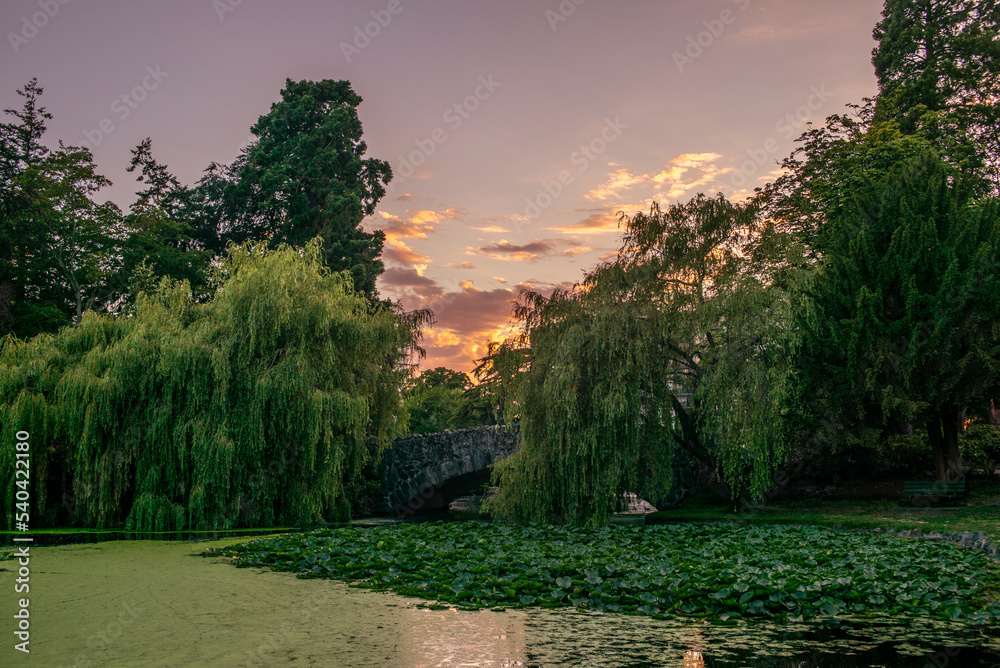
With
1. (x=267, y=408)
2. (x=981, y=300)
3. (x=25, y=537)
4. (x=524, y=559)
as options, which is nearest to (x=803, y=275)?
(x=981, y=300)

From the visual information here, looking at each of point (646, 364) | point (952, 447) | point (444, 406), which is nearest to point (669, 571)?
point (646, 364)

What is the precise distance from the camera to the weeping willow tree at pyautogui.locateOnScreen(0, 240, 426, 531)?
541 inches

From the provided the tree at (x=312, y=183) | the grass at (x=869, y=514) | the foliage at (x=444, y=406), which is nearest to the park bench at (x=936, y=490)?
the grass at (x=869, y=514)

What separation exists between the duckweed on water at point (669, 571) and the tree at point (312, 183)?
1854 centimetres

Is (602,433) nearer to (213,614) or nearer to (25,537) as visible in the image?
(213,614)

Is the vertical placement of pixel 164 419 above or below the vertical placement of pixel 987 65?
below

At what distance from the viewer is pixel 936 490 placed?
1577 centimetres

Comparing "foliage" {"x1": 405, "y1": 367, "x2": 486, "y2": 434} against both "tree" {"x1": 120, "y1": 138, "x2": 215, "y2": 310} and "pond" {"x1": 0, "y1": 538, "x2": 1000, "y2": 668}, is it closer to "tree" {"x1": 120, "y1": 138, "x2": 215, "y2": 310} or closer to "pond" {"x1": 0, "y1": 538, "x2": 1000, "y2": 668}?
"tree" {"x1": 120, "y1": 138, "x2": 215, "y2": 310}

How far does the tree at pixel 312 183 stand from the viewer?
2836 centimetres

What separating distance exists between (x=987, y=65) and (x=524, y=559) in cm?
2332

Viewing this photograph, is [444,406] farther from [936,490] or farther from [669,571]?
[669,571]

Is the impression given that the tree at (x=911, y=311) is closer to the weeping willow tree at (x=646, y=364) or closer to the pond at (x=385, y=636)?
the weeping willow tree at (x=646, y=364)

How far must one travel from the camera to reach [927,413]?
52.2 ft

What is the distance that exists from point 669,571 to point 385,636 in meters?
3.56
